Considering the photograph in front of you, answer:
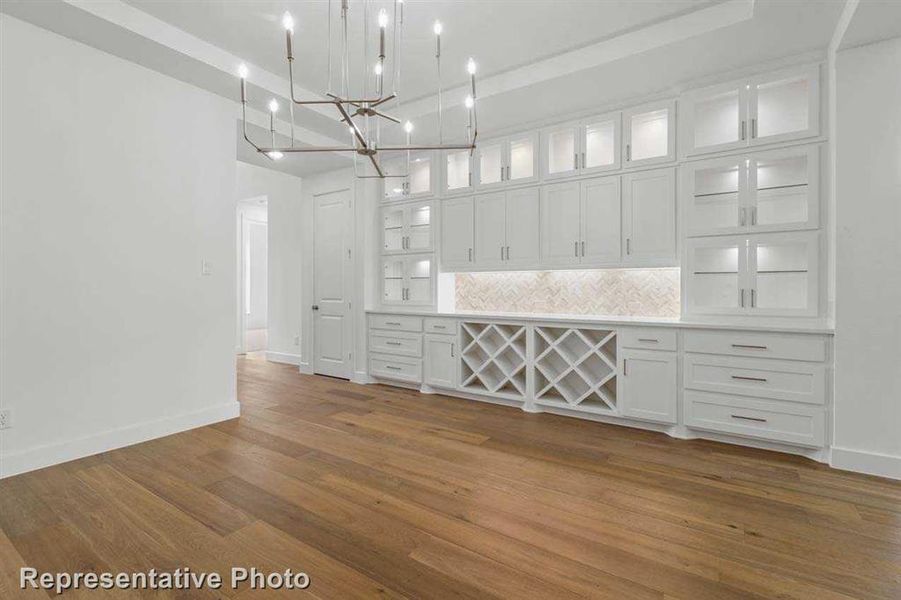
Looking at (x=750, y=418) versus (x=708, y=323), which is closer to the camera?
(x=750, y=418)

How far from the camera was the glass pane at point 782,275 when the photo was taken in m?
3.08

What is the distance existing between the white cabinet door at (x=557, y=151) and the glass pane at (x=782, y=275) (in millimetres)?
1756

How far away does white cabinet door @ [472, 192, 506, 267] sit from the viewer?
14.6 ft

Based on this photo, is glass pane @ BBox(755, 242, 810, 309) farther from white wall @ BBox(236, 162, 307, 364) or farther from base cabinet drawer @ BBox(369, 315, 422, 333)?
white wall @ BBox(236, 162, 307, 364)

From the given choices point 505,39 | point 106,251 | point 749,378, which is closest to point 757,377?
point 749,378

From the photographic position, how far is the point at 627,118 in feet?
12.4

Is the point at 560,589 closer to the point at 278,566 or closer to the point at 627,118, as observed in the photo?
the point at 278,566

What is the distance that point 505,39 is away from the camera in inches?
127

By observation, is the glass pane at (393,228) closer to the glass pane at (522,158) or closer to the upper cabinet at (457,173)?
the upper cabinet at (457,173)

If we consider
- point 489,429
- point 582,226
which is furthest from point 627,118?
point 489,429

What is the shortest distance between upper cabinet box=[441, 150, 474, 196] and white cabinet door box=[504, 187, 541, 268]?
0.57 meters

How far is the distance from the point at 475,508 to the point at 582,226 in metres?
2.73

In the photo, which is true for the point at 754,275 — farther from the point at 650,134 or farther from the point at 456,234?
the point at 456,234

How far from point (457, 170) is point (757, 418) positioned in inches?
141
